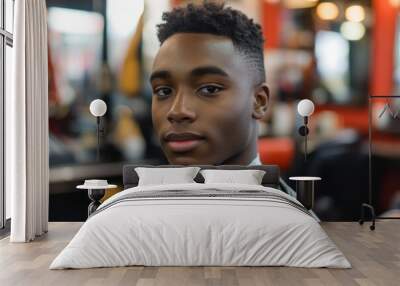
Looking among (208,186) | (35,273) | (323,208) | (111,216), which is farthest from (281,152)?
(35,273)

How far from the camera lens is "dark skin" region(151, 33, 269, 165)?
6.68 m

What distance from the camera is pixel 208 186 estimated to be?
5.25 meters

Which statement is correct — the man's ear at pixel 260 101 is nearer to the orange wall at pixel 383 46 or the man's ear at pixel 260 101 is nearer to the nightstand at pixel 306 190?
the nightstand at pixel 306 190

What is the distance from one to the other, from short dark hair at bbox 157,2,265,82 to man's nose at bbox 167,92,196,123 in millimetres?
735

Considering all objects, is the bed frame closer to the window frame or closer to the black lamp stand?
the black lamp stand

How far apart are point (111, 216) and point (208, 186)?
3.69 ft

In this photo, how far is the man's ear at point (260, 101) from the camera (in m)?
6.87

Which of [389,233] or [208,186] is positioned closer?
[208,186]

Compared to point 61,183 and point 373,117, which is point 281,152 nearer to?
point 373,117

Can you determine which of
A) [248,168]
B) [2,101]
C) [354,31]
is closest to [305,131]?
[248,168]

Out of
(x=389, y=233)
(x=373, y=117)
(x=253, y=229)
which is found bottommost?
(x=389, y=233)

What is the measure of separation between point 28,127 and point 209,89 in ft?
6.80

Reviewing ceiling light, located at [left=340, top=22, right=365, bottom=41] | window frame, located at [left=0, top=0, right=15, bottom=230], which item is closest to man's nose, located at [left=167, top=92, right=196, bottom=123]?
window frame, located at [left=0, top=0, right=15, bottom=230]

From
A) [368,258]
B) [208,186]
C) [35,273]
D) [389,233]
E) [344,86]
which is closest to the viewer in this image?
[35,273]
